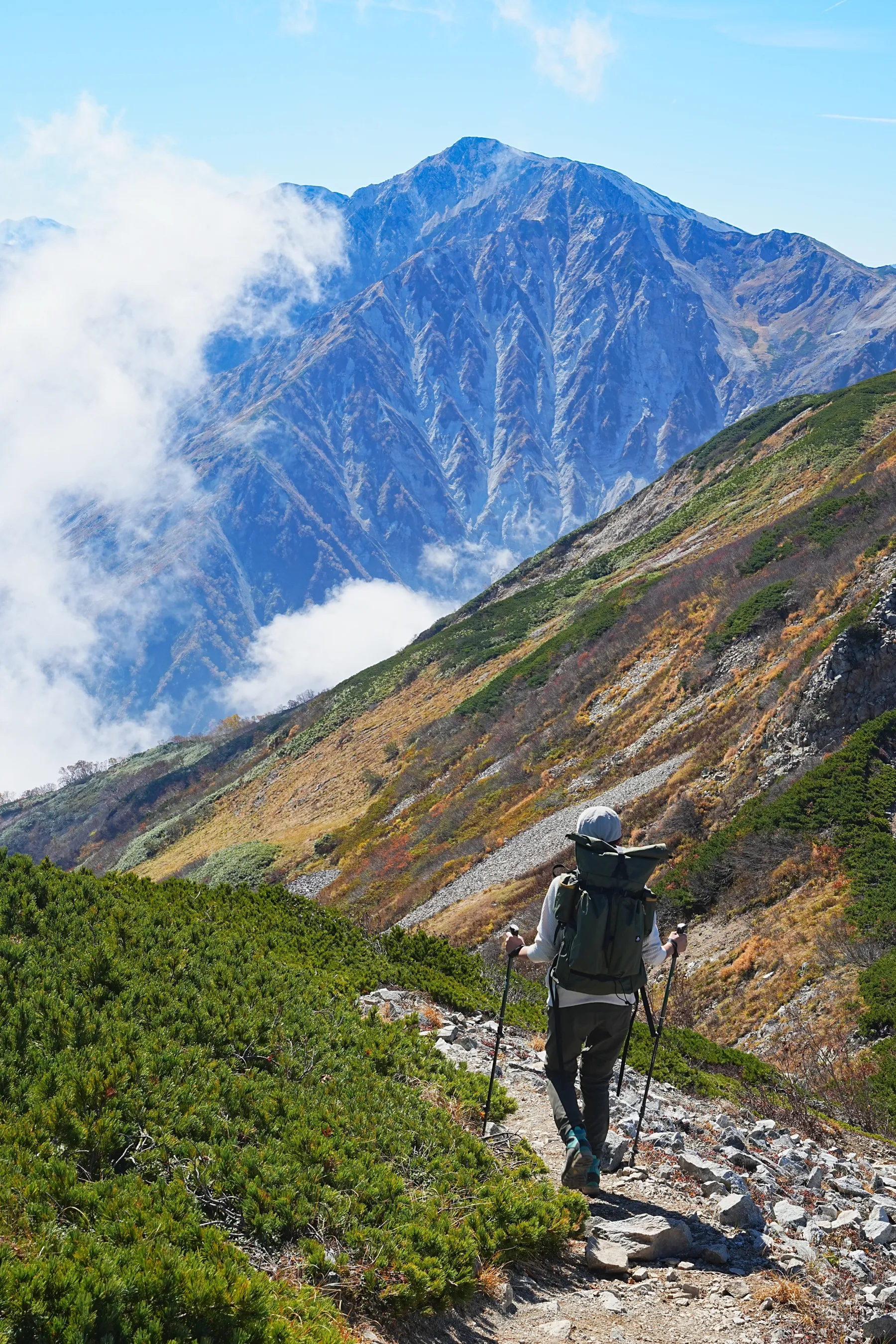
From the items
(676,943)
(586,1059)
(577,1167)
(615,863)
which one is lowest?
(577,1167)

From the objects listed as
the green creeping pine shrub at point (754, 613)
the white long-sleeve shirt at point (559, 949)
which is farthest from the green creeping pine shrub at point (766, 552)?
the white long-sleeve shirt at point (559, 949)

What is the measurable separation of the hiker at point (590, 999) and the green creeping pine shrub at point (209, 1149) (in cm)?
52

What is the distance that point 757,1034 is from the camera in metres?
16.1

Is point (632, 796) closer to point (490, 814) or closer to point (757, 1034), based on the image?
point (490, 814)

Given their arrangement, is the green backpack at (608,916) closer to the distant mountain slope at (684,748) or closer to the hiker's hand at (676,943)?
the hiker's hand at (676,943)

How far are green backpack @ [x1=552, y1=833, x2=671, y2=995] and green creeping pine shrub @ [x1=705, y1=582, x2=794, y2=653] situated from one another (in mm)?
28584

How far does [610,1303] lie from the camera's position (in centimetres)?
568

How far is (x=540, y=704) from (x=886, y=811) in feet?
87.7

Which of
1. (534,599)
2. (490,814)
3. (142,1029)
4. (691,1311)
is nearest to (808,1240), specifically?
(691,1311)

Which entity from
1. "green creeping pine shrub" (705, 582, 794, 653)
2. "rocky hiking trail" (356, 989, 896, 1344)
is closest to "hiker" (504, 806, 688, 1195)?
"rocky hiking trail" (356, 989, 896, 1344)

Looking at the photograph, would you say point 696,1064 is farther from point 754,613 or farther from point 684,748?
point 754,613

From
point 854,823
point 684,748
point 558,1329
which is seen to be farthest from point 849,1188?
point 684,748

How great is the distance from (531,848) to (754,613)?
1190 cm

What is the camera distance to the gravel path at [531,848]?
97.6ft
